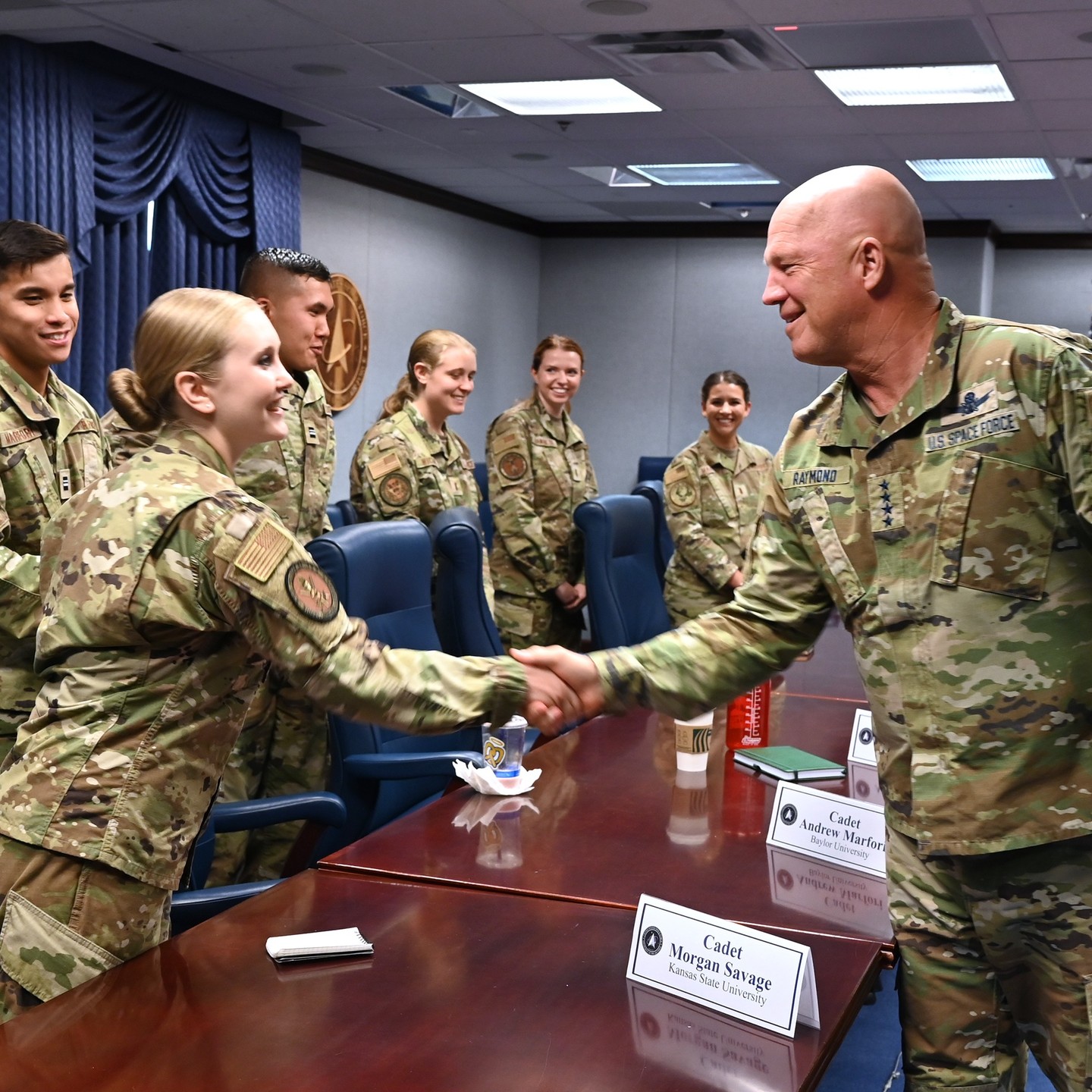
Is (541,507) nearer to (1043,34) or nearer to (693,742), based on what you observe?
(1043,34)

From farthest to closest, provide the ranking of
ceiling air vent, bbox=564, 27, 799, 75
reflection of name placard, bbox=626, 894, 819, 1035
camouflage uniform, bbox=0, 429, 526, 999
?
ceiling air vent, bbox=564, 27, 799, 75, camouflage uniform, bbox=0, 429, 526, 999, reflection of name placard, bbox=626, 894, 819, 1035

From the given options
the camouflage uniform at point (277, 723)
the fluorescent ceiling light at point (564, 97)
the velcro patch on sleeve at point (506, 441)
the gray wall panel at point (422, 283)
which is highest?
the fluorescent ceiling light at point (564, 97)

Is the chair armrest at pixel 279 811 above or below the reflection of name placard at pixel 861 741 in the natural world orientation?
below

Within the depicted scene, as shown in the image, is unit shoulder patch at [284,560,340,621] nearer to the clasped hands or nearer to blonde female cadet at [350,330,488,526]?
the clasped hands

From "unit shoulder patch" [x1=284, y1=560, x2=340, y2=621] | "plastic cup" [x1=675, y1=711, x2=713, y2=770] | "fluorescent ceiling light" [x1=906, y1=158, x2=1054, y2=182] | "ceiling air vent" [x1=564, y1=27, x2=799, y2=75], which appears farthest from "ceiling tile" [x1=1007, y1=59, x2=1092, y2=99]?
"unit shoulder patch" [x1=284, y1=560, x2=340, y2=621]

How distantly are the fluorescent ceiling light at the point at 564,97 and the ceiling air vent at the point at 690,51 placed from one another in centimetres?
43

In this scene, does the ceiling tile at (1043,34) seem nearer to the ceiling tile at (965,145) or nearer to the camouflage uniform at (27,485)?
the ceiling tile at (965,145)

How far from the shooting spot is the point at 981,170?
24.0 ft

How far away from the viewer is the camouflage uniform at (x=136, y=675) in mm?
1652

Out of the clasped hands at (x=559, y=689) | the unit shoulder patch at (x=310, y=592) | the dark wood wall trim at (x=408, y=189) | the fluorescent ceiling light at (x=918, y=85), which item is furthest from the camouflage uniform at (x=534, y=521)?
the unit shoulder patch at (x=310, y=592)

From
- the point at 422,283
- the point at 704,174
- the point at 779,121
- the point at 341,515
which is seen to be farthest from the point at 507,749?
the point at 422,283

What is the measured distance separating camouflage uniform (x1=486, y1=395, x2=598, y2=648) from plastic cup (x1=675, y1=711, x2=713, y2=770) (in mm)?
2852

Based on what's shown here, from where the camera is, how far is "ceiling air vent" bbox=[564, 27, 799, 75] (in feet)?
15.6

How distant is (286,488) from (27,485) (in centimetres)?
80
